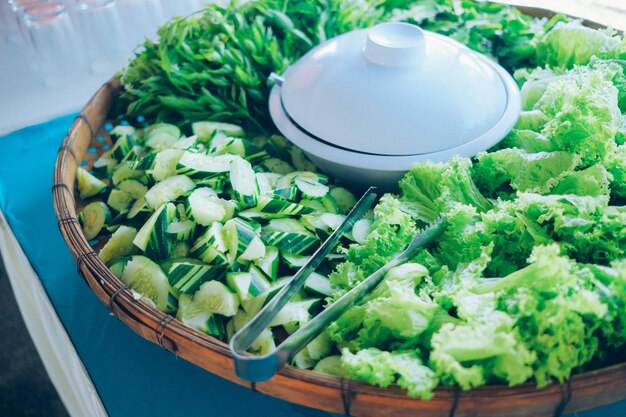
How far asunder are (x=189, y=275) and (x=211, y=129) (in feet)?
1.67

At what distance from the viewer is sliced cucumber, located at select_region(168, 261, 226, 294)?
95cm

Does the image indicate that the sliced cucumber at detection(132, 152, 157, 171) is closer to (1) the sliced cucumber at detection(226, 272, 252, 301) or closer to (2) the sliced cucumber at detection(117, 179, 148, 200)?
(2) the sliced cucumber at detection(117, 179, 148, 200)

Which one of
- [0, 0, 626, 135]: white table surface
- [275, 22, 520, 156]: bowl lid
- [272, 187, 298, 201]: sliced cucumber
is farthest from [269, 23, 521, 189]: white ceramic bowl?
[0, 0, 626, 135]: white table surface

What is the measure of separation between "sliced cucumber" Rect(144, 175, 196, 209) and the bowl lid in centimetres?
28

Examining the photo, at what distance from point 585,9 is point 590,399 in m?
1.61

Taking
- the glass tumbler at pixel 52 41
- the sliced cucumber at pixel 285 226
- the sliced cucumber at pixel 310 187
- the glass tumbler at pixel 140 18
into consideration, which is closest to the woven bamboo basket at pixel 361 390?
the sliced cucumber at pixel 285 226

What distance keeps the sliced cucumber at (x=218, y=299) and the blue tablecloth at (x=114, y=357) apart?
17 cm

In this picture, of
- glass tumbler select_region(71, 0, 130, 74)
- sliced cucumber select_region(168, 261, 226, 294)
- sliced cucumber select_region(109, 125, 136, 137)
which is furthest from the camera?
glass tumbler select_region(71, 0, 130, 74)

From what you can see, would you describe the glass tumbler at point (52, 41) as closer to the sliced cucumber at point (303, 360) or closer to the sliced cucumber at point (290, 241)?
the sliced cucumber at point (290, 241)

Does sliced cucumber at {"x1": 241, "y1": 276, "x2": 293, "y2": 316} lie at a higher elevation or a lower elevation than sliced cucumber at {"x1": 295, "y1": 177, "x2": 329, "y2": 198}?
lower

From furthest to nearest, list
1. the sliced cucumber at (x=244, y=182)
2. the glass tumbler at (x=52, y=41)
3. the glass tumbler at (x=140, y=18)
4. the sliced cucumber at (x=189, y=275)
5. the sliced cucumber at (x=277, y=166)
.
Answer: the glass tumbler at (x=140, y=18)
the glass tumbler at (x=52, y=41)
the sliced cucumber at (x=277, y=166)
the sliced cucumber at (x=244, y=182)
the sliced cucumber at (x=189, y=275)

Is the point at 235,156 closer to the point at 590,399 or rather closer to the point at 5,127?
the point at 590,399

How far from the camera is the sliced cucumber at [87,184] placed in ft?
4.14

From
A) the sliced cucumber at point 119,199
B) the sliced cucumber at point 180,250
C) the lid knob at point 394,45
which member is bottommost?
the sliced cucumber at point 119,199
